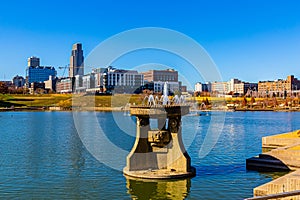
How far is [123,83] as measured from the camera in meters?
179

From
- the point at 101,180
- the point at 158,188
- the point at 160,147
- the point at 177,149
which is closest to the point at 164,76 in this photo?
the point at 160,147

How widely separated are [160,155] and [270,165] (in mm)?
8577

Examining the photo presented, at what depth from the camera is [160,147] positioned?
79.7 ft

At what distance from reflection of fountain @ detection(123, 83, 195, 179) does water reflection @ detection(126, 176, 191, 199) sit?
450 mm

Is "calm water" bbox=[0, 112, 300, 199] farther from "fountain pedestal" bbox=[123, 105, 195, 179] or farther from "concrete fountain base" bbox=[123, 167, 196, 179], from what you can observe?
"fountain pedestal" bbox=[123, 105, 195, 179]

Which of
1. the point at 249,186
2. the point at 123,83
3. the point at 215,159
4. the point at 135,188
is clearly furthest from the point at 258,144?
the point at 123,83

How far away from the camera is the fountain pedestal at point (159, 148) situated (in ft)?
75.3

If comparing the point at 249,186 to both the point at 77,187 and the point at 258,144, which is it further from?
the point at 258,144

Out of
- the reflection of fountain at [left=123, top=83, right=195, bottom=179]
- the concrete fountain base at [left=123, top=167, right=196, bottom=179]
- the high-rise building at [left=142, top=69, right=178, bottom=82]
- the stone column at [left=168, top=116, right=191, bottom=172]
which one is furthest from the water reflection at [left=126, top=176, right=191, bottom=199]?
the high-rise building at [left=142, top=69, right=178, bottom=82]

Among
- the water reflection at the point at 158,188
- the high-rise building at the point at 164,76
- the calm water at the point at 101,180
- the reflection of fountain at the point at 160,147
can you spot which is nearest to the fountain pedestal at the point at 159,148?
the reflection of fountain at the point at 160,147

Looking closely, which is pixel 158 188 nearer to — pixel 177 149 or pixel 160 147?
pixel 177 149

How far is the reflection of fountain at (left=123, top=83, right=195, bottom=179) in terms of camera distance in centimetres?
2292

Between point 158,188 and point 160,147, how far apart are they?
354 cm

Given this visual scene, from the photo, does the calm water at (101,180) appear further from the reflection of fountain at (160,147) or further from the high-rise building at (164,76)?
the high-rise building at (164,76)
